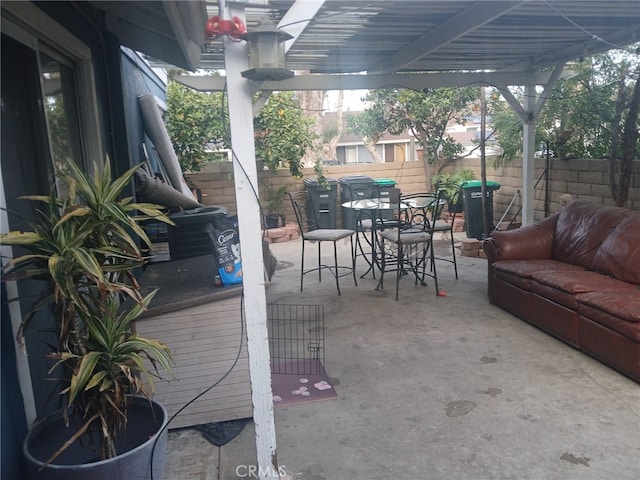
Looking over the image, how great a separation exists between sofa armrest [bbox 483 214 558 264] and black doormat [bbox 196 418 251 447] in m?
2.80

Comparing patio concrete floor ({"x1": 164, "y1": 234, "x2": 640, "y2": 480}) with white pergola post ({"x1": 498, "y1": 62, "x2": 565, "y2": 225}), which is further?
white pergola post ({"x1": 498, "y1": 62, "x2": 565, "y2": 225})

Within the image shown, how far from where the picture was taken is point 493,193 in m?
8.23

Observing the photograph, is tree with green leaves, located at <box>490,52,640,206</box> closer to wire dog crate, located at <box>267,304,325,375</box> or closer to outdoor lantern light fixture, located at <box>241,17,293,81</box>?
wire dog crate, located at <box>267,304,325,375</box>

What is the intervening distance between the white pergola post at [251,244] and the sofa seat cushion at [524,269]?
8.72ft

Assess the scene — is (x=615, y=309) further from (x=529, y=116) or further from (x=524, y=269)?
(x=529, y=116)

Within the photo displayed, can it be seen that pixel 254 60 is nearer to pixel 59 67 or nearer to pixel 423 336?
pixel 59 67

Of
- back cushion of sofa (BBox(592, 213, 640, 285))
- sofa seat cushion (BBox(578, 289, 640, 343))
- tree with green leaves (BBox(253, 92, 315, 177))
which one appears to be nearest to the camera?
sofa seat cushion (BBox(578, 289, 640, 343))

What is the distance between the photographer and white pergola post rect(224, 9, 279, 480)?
1989 mm

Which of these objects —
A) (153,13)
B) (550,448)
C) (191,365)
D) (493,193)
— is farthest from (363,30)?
(493,193)

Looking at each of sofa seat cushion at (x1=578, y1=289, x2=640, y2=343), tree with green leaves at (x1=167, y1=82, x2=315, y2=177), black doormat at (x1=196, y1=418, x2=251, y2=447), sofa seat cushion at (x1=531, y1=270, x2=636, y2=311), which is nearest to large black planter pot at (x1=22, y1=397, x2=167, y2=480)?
black doormat at (x1=196, y1=418, x2=251, y2=447)

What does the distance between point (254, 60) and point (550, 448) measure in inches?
86.7

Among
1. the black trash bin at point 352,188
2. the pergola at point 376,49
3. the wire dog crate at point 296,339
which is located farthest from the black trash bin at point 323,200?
the wire dog crate at point 296,339

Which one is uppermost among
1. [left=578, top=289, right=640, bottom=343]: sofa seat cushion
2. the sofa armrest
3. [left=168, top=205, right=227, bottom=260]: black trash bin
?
[left=168, top=205, right=227, bottom=260]: black trash bin

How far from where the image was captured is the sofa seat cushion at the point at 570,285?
3.47 m
